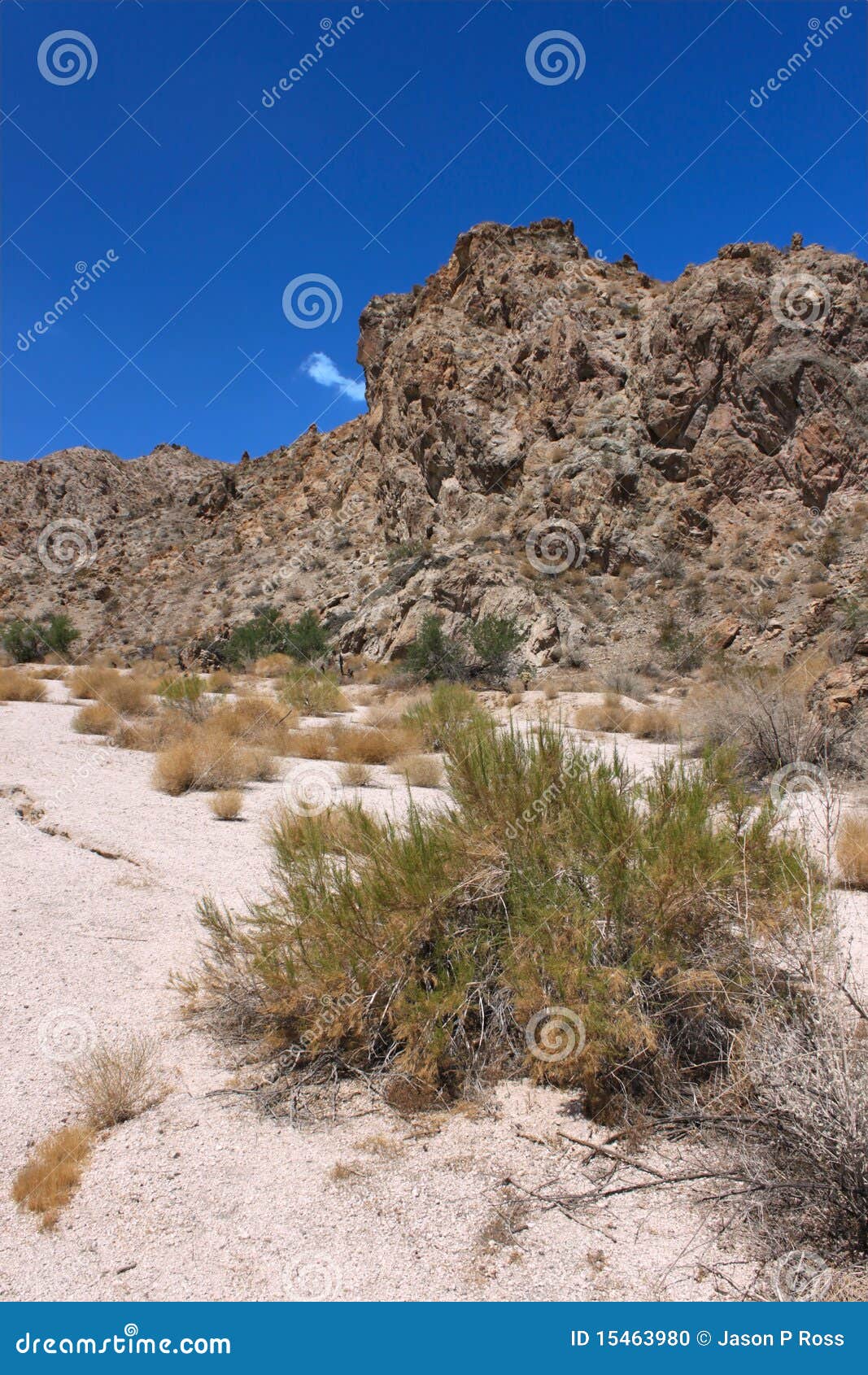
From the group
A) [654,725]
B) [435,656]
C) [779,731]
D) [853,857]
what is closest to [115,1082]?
[853,857]

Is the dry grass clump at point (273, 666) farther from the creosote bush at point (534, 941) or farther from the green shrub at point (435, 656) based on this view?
the creosote bush at point (534, 941)

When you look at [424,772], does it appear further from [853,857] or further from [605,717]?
[605,717]

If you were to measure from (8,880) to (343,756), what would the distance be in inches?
188

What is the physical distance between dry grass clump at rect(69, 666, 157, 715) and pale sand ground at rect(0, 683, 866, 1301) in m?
8.25

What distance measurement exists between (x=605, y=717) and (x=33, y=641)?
20.8 meters

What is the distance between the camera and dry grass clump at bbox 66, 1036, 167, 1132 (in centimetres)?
263

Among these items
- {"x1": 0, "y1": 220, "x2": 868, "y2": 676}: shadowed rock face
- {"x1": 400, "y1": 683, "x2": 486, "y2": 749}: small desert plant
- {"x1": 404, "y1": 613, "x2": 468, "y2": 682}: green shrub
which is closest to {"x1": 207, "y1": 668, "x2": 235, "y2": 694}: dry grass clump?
{"x1": 404, "y1": 613, "x2": 468, "y2": 682}: green shrub

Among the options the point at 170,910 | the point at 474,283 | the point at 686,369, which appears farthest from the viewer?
the point at 474,283

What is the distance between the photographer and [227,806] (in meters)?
6.57

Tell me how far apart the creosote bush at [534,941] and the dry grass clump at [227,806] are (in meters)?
3.21

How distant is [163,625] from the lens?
33625mm

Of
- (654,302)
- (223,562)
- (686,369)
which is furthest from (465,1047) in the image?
(223,562)

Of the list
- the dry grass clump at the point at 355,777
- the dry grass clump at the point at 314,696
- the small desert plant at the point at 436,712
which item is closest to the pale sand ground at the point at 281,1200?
→ the dry grass clump at the point at 355,777

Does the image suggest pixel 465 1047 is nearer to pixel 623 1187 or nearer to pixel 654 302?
pixel 623 1187
